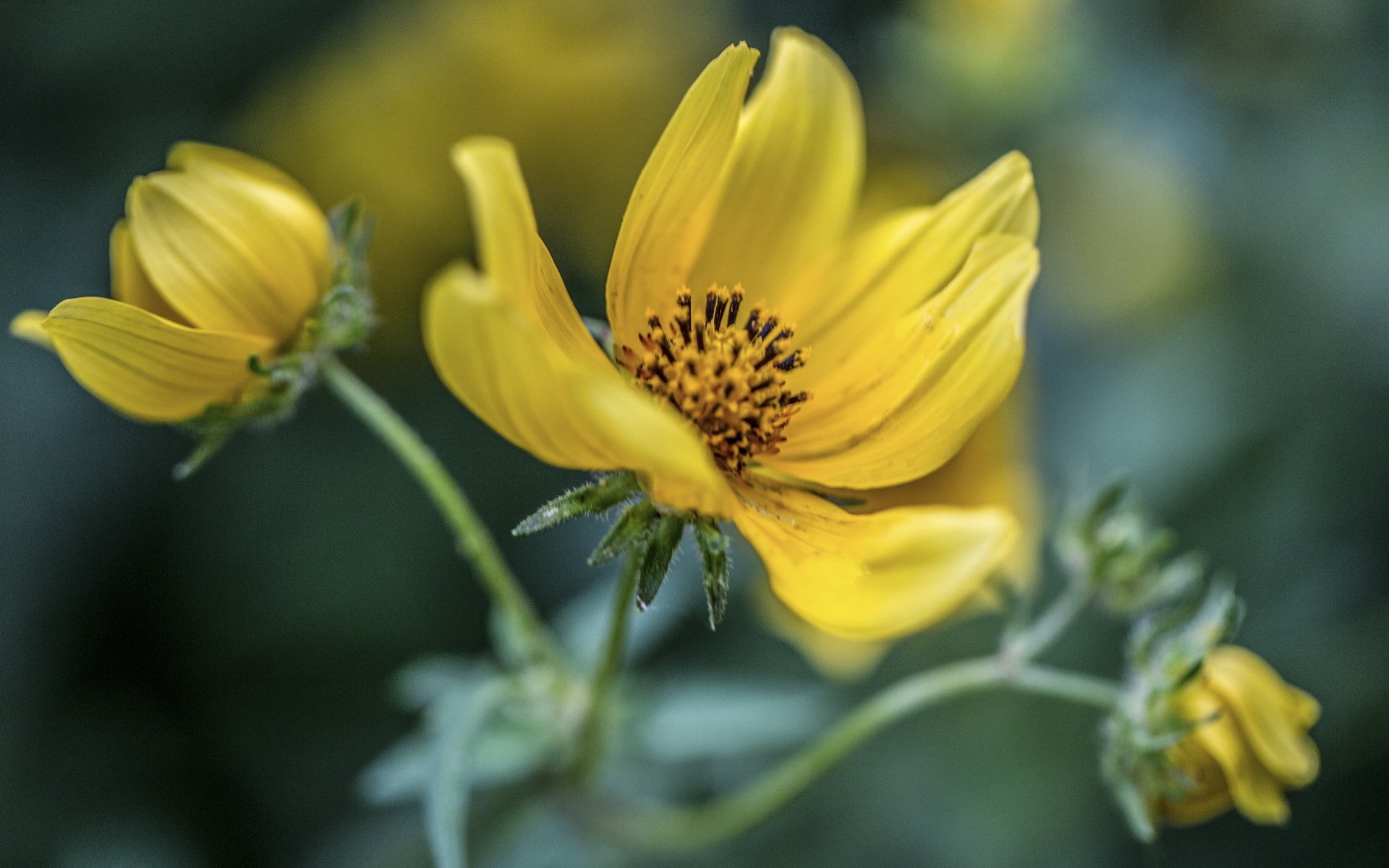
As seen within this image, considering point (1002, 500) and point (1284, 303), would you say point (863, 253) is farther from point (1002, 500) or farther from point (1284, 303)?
point (1284, 303)

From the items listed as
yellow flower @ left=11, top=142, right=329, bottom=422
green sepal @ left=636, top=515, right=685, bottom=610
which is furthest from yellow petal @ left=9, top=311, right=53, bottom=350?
green sepal @ left=636, top=515, right=685, bottom=610

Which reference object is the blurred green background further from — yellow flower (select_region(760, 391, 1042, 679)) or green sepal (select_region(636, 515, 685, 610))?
green sepal (select_region(636, 515, 685, 610))

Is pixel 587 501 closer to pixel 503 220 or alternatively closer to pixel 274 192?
pixel 503 220

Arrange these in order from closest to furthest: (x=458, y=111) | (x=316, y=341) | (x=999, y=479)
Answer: (x=316, y=341), (x=999, y=479), (x=458, y=111)

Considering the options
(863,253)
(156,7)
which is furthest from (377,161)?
(863,253)

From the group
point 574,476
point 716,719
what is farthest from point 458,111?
point 716,719

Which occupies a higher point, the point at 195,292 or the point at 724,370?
the point at 195,292

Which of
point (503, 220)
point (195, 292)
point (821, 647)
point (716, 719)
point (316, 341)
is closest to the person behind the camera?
point (503, 220)
